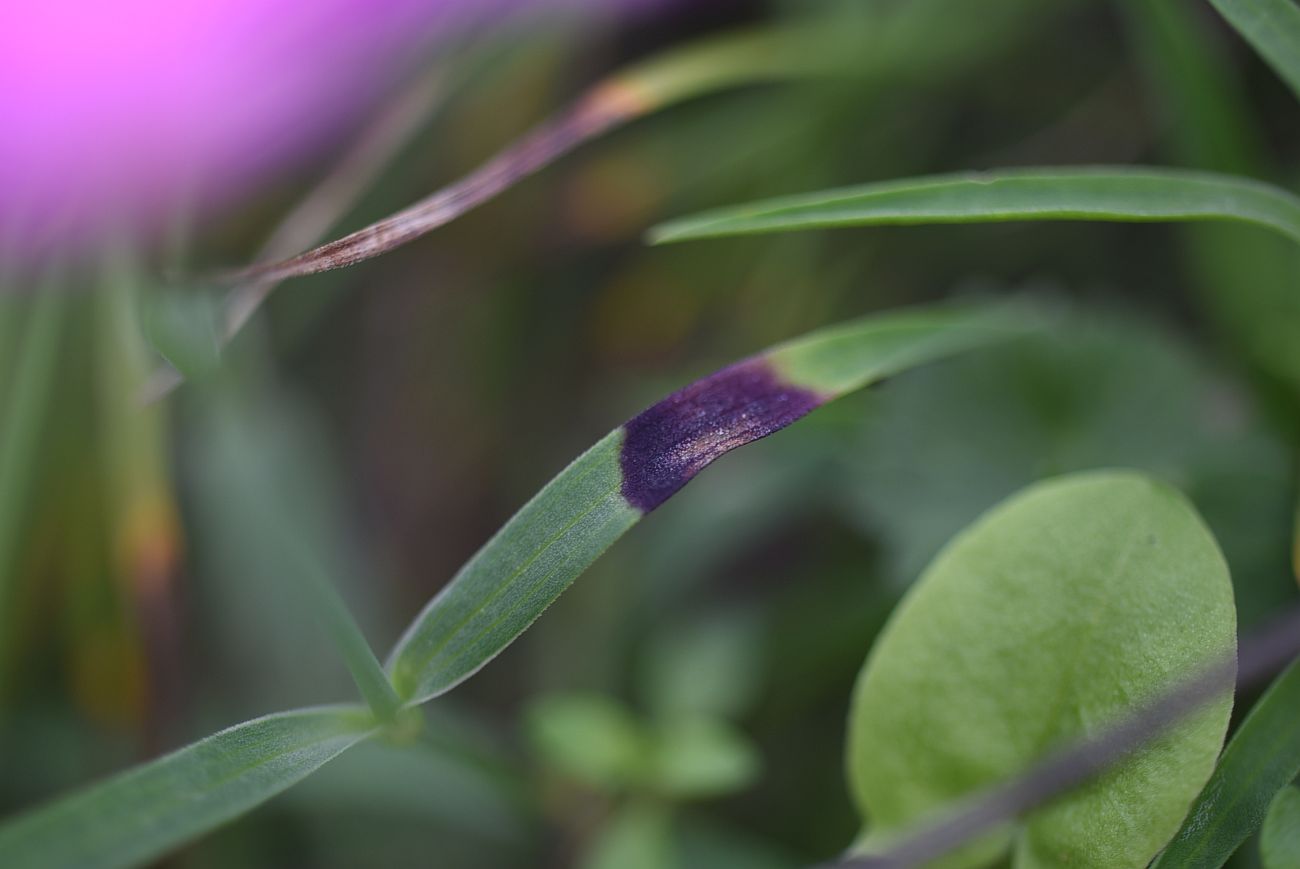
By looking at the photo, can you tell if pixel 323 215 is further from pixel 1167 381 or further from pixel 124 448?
pixel 1167 381

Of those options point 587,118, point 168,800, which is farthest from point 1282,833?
point 587,118

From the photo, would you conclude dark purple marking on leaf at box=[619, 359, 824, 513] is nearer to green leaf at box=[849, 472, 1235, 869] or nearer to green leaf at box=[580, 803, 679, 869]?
green leaf at box=[849, 472, 1235, 869]

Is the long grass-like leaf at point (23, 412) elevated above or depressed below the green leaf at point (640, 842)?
above

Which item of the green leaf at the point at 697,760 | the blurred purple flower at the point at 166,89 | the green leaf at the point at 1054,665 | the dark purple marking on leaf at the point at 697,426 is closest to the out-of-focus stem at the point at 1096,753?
the green leaf at the point at 1054,665

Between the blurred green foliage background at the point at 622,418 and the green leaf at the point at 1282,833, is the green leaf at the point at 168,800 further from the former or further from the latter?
the green leaf at the point at 1282,833

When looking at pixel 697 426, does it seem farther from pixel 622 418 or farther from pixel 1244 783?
pixel 622 418

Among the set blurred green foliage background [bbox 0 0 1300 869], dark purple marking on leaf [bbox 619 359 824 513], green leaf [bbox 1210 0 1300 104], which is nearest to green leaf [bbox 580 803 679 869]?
blurred green foliage background [bbox 0 0 1300 869]

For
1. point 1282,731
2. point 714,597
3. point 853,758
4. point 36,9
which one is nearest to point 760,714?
point 714,597
